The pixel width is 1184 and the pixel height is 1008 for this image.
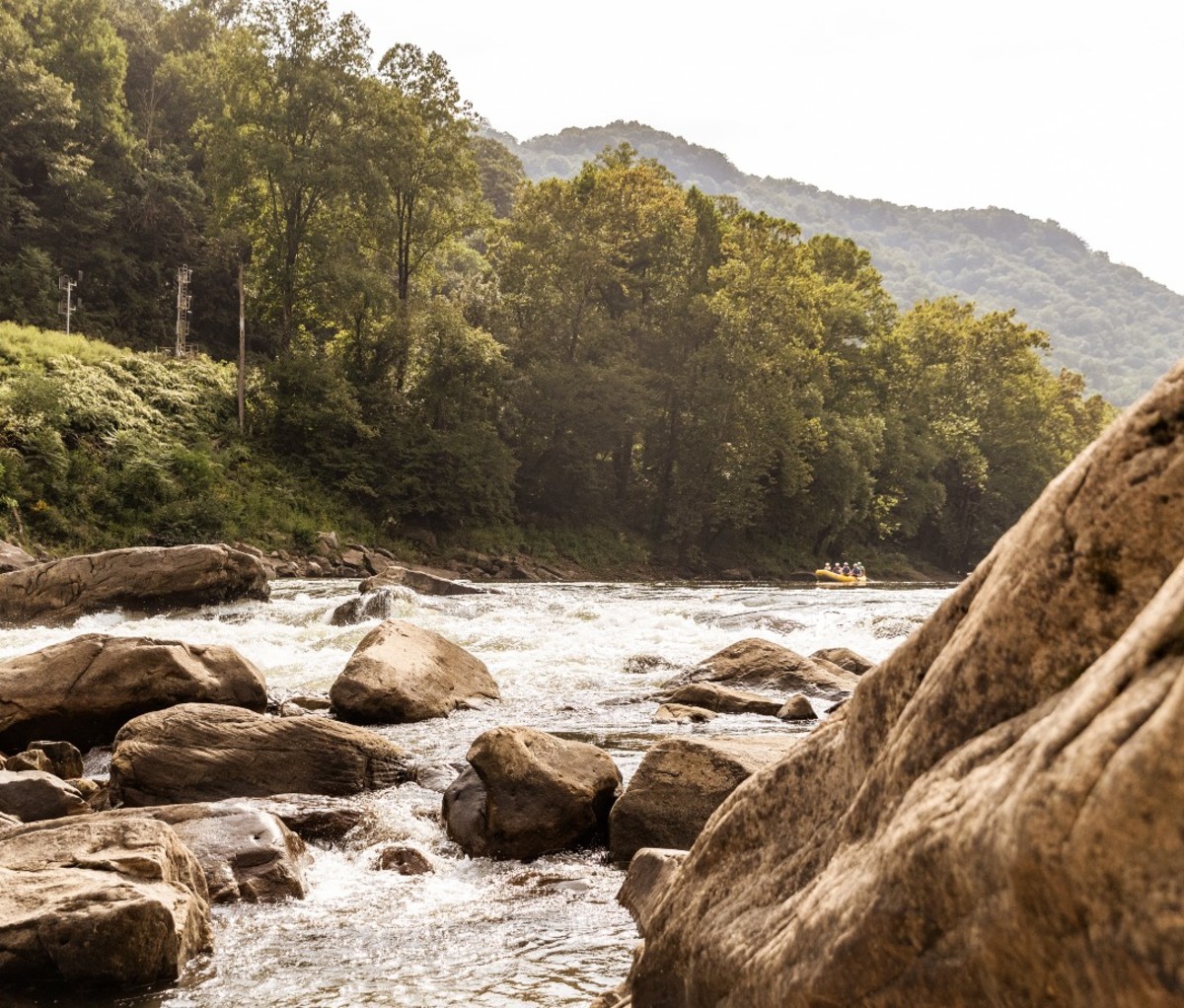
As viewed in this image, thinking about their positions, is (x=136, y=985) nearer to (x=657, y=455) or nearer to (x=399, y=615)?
(x=399, y=615)

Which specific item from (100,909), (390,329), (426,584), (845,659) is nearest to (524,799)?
(100,909)

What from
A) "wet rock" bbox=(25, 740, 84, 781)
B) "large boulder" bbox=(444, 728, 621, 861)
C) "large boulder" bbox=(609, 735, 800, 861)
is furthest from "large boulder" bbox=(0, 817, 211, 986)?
"wet rock" bbox=(25, 740, 84, 781)

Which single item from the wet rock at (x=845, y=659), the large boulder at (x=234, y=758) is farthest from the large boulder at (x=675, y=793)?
the wet rock at (x=845, y=659)

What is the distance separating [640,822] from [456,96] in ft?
135

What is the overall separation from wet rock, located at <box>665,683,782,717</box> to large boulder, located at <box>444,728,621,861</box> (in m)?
5.57

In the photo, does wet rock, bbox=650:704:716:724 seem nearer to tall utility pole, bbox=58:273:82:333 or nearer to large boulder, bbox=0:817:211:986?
large boulder, bbox=0:817:211:986

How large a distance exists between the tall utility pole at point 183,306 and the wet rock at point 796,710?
4024cm

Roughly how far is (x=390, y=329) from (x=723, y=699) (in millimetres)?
32937

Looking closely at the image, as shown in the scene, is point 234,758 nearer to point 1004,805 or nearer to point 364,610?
point 1004,805

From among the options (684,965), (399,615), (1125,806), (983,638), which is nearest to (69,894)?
(684,965)

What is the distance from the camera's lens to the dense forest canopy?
3928 centimetres

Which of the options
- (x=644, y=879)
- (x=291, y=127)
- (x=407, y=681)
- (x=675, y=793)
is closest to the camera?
(x=644, y=879)

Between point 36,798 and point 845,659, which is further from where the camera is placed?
point 845,659

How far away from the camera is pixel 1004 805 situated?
260cm
